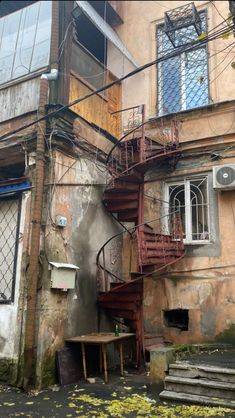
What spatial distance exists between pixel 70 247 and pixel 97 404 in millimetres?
2595

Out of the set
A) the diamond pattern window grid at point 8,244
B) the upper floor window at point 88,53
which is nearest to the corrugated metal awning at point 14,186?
the diamond pattern window grid at point 8,244

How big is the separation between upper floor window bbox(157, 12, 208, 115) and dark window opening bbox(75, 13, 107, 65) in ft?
4.42

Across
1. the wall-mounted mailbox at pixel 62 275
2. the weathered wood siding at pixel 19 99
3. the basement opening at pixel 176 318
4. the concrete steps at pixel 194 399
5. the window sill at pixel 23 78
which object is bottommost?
the concrete steps at pixel 194 399

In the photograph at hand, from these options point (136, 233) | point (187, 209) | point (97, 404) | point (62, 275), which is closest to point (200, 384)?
point (97, 404)

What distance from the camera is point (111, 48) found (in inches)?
359

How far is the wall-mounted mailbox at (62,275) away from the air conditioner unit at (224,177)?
3.11m

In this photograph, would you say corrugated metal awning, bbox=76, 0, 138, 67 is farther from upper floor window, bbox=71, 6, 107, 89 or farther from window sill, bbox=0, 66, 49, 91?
window sill, bbox=0, 66, 49, 91

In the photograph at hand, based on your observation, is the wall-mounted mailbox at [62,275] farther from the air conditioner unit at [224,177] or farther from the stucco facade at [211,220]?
the air conditioner unit at [224,177]

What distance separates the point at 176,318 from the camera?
7742 millimetres

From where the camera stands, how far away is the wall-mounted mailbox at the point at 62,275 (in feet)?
19.8

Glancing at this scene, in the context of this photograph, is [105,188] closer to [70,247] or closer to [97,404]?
[70,247]

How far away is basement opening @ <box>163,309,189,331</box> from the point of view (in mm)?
7600

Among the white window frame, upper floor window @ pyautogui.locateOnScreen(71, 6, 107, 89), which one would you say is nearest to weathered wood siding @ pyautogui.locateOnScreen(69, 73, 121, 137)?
upper floor window @ pyautogui.locateOnScreen(71, 6, 107, 89)


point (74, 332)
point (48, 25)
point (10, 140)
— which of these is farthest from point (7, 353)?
point (48, 25)
